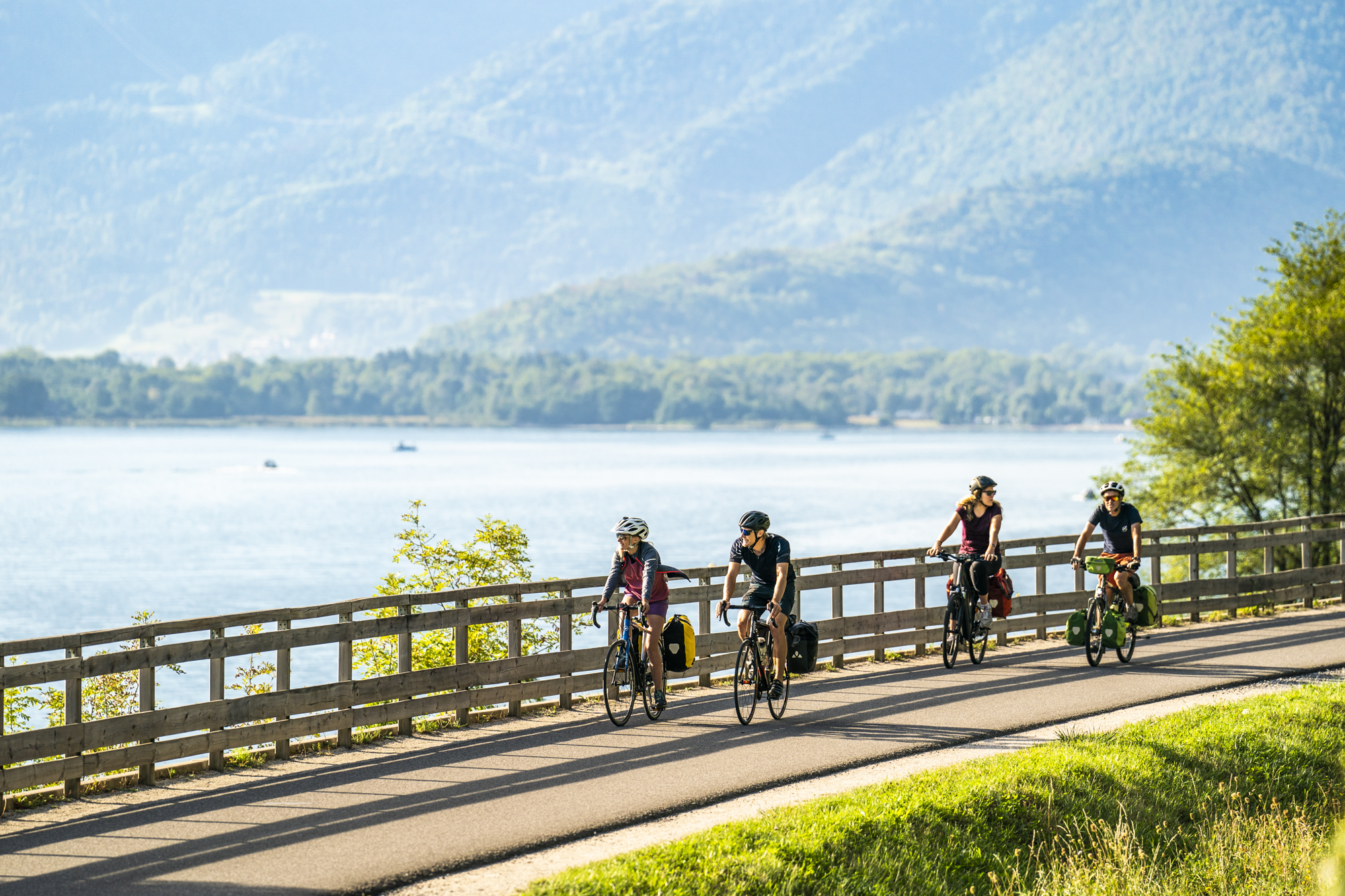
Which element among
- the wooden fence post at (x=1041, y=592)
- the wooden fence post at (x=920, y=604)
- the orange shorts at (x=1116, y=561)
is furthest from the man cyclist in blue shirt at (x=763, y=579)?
the wooden fence post at (x=1041, y=592)

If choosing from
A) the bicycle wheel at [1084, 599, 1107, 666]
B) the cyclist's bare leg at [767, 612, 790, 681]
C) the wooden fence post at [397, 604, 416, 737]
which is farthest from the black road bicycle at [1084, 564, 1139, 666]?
the wooden fence post at [397, 604, 416, 737]

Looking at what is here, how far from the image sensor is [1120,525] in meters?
15.7

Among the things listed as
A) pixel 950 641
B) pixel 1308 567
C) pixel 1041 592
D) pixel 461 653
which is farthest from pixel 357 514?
pixel 461 653

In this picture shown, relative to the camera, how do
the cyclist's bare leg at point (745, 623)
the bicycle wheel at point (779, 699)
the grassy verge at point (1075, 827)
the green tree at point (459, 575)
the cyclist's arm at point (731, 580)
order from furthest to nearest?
the green tree at point (459, 575) → the bicycle wheel at point (779, 699) → the cyclist's bare leg at point (745, 623) → the cyclist's arm at point (731, 580) → the grassy verge at point (1075, 827)

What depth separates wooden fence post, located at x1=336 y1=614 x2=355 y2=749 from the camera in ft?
37.1

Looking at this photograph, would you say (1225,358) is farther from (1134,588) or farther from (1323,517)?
(1134,588)

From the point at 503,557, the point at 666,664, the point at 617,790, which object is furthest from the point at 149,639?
the point at 503,557

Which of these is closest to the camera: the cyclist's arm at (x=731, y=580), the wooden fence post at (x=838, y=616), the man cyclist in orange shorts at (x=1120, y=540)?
the cyclist's arm at (x=731, y=580)

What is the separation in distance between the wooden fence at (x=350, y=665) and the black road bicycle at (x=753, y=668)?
140cm

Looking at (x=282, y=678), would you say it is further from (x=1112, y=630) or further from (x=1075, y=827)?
(x=1112, y=630)

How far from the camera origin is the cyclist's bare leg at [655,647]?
12.3 metres

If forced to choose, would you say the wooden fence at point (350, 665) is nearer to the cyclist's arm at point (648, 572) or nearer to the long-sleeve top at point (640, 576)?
the long-sleeve top at point (640, 576)

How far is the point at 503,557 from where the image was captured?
731 inches

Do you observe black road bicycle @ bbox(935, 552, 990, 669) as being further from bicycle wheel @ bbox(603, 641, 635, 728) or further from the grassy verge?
bicycle wheel @ bbox(603, 641, 635, 728)
